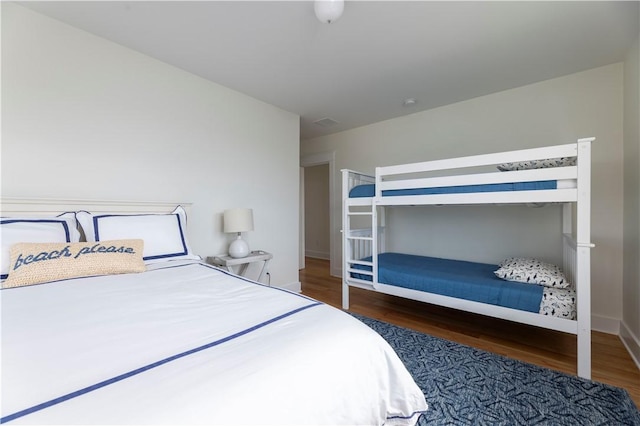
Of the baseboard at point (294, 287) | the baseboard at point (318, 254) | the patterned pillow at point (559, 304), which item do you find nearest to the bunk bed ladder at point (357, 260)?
the baseboard at point (294, 287)

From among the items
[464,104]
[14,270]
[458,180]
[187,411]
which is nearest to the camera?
[187,411]

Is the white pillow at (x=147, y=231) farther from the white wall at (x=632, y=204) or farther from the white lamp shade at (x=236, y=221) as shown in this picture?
the white wall at (x=632, y=204)

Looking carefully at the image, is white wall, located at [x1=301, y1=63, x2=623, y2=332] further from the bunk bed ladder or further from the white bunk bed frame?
the bunk bed ladder

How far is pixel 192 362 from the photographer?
676mm

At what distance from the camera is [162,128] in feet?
7.86

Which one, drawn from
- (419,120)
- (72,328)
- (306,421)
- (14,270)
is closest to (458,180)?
(419,120)

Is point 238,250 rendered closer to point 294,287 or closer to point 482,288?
point 294,287

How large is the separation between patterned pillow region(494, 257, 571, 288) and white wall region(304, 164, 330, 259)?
12.8ft

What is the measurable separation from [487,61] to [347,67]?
4.04ft

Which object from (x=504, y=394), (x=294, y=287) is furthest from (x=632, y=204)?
(x=294, y=287)

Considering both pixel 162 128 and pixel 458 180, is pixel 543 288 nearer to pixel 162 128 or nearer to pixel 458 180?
pixel 458 180

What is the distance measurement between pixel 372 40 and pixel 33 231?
262 centimetres

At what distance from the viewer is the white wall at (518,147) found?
234cm

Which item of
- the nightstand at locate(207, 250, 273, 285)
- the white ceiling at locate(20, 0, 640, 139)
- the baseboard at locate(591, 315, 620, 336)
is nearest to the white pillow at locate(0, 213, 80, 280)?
the nightstand at locate(207, 250, 273, 285)
